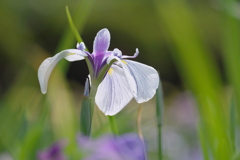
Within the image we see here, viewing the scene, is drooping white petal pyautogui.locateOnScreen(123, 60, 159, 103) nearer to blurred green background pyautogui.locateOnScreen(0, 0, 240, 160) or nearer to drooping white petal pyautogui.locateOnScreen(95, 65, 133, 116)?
drooping white petal pyautogui.locateOnScreen(95, 65, 133, 116)

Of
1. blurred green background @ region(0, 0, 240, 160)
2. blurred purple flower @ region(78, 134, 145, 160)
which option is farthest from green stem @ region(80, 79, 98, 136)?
blurred green background @ region(0, 0, 240, 160)

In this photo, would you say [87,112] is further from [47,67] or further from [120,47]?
[120,47]

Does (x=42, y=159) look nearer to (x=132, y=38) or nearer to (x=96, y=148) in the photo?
(x=96, y=148)

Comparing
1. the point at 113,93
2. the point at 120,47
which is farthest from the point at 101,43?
the point at 120,47

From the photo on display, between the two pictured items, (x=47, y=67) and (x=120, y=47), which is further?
(x=120, y=47)

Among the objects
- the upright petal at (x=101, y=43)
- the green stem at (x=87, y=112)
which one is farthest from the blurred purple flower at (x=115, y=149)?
the upright petal at (x=101, y=43)

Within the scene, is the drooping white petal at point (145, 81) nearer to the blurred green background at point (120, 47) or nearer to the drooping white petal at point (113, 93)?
the drooping white petal at point (113, 93)

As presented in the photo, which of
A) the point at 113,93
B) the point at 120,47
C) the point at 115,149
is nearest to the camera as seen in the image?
the point at 115,149
